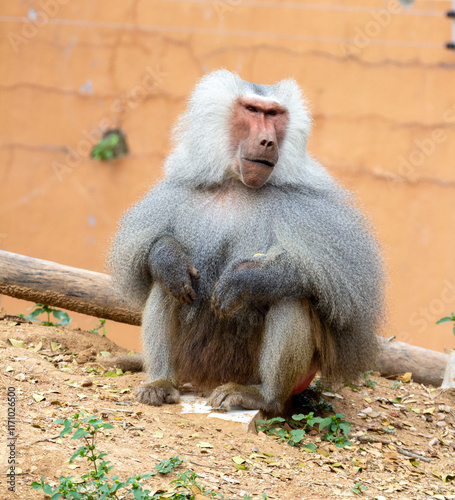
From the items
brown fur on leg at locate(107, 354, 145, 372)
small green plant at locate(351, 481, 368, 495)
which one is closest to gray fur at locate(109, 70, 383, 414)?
brown fur on leg at locate(107, 354, 145, 372)

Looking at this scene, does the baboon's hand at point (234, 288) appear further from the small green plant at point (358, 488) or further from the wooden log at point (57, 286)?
the wooden log at point (57, 286)

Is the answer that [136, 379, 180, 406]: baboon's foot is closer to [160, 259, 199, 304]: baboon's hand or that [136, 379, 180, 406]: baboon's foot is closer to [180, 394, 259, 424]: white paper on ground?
[180, 394, 259, 424]: white paper on ground

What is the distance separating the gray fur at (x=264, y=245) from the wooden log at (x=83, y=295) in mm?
874

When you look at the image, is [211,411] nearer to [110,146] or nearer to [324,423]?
[324,423]

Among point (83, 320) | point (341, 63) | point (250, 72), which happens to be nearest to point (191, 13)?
point (250, 72)

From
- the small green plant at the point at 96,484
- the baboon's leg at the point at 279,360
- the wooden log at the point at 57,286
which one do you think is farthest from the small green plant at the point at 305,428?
the wooden log at the point at 57,286

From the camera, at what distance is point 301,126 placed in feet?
13.7

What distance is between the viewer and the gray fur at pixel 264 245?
3883mm

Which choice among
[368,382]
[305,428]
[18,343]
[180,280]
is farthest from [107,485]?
[368,382]

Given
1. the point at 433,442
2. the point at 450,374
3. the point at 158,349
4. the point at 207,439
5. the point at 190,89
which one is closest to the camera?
the point at 207,439

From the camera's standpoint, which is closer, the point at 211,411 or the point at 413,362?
the point at 211,411

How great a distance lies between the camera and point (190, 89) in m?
7.44

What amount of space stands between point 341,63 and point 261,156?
11.8ft

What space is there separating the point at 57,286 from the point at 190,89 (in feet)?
10.0
